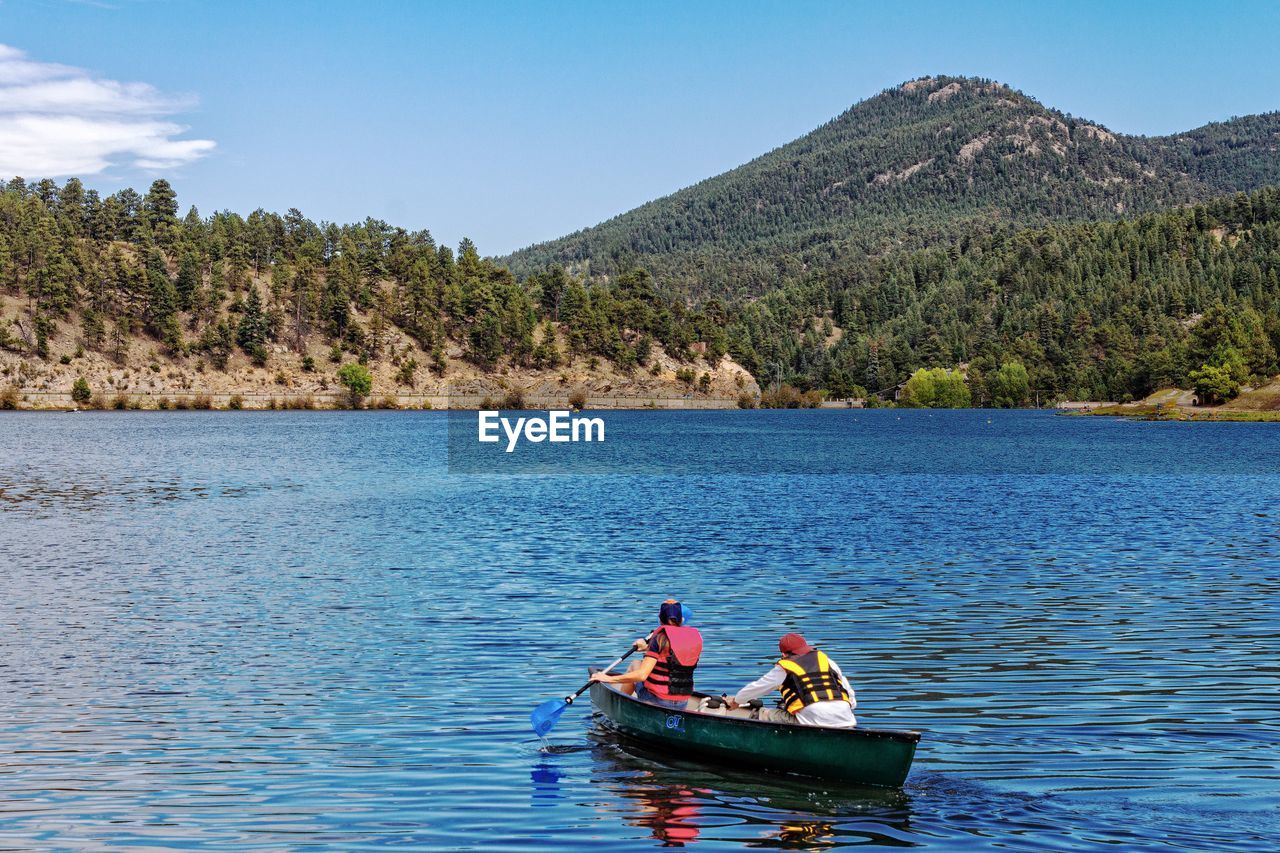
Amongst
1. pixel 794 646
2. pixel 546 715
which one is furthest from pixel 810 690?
pixel 546 715

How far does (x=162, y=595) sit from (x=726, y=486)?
55.4 metres

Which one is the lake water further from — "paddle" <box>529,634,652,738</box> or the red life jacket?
the red life jacket

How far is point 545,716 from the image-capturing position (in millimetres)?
23547

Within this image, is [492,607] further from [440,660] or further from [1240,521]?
[1240,521]

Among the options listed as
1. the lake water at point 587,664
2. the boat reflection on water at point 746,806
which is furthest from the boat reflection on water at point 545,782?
the boat reflection on water at point 746,806

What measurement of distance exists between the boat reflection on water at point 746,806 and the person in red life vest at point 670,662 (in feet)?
4.02

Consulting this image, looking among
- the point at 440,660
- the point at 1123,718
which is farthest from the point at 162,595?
the point at 1123,718

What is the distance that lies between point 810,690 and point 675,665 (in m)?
3.53

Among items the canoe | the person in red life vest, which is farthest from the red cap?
the person in red life vest

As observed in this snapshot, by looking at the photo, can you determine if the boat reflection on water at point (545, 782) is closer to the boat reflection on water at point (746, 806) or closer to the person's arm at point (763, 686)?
the boat reflection on water at point (746, 806)

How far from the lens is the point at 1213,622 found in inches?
1379

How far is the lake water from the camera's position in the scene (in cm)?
1914

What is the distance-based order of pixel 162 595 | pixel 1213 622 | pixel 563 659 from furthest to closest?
pixel 162 595, pixel 1213 622, pixel 563 659

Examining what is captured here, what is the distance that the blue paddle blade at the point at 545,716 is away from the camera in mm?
23500
